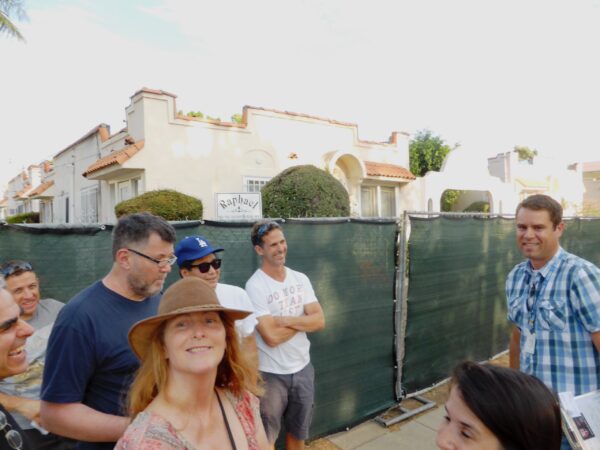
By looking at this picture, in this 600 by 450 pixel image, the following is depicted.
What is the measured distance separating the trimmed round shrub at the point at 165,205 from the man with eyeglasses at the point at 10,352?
8384mm

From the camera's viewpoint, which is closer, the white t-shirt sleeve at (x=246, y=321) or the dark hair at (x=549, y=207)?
the dark hair at (x=549, y=207)

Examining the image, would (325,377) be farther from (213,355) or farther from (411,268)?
(213,355)

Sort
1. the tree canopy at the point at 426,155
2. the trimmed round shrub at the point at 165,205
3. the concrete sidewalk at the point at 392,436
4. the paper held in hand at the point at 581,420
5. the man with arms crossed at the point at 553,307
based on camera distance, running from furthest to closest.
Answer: the tree canopy at the point at 426,155 < the trimmed round shrub at the point at 165,205 < the concrete sidewalk at the point at 392,436 < the man with arms crossed at the point at 553,307 < the paper held in hand at the point at 581,420

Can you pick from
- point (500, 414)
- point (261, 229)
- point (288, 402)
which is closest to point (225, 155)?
point (261, 229)

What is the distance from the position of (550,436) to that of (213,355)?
3.67 feet

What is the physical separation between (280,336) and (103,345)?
140 centimetres

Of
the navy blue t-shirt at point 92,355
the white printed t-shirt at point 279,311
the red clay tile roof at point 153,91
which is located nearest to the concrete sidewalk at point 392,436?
the white printed t-shirt at point 279,311

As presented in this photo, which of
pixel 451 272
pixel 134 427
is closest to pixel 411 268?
pixel 451 272

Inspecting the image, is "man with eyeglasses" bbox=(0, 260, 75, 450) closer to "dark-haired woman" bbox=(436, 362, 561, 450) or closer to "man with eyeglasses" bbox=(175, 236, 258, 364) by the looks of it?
"man with eyeglasses" bbox=(175, 236, 258, 364)

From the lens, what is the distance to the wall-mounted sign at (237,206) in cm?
671

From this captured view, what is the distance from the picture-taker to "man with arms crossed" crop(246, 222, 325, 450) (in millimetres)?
3014

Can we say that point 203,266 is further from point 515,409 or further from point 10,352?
point 515,409

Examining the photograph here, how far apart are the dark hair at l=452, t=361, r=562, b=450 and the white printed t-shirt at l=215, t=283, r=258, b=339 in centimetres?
183

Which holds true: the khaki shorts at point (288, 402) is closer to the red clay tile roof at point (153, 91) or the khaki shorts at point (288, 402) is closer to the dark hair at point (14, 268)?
the dark hair at point (14, 268)
